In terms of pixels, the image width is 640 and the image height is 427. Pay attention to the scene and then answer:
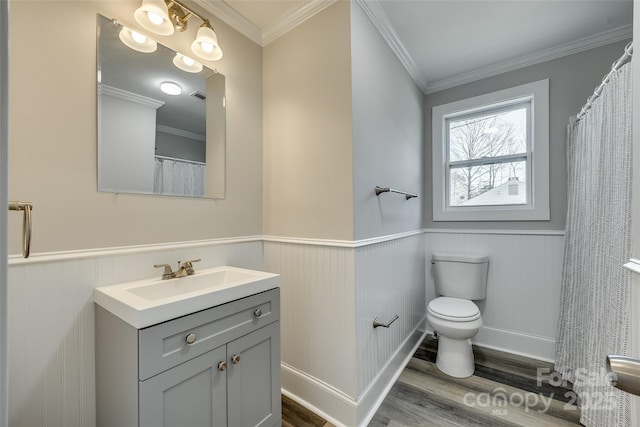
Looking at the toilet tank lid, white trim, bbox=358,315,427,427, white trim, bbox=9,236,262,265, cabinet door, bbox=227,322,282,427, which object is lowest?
white trim, bbox=358,315,427,427

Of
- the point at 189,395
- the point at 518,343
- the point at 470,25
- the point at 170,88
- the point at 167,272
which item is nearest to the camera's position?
the point at 189,395

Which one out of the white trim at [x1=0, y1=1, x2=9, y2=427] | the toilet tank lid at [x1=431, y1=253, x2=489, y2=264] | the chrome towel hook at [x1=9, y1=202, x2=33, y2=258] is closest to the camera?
the white trim at [x1=0, y1=1, x2=9, y2=427]

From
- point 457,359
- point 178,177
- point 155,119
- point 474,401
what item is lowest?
point 474,401

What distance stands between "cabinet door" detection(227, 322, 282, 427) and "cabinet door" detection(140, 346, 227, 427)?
1.8 inches

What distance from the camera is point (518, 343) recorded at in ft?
7.12

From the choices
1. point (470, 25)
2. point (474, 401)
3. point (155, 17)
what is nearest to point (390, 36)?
point (470, 25)

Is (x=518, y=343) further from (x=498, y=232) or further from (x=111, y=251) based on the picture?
(x=111, y=251)

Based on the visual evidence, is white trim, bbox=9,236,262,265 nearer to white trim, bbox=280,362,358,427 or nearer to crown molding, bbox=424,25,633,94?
white trim, bbox=280,362,358,427

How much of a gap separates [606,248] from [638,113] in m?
0.92

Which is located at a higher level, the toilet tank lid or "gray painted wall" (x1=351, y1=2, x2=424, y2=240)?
"gray painted wall" (x1=351, y1=2, x2=424, y2=240)

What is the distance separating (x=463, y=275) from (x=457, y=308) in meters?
0.41

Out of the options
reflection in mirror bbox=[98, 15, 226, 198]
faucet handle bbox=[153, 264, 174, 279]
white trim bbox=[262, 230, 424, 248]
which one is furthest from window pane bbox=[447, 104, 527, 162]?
faucet handle bbox=[153, 264, 174, 279]

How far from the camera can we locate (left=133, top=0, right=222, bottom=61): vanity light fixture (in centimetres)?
122

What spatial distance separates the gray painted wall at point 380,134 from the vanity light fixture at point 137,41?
41.2 inches
